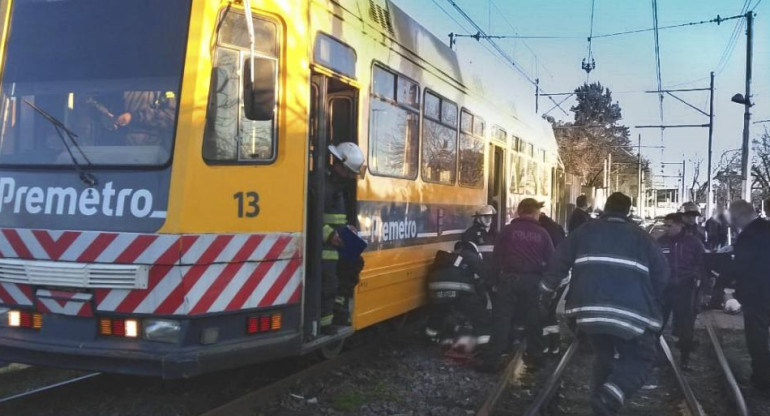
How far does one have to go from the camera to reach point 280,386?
5902 mm

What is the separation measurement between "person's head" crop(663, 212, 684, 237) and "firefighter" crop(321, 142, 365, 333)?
3890mm

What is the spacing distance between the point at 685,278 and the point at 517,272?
6.34ft

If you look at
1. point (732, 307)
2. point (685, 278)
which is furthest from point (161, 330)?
point (732, 307)

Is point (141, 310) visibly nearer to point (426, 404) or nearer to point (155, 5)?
point (155, 5)

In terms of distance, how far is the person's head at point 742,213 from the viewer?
A: 7.32 m

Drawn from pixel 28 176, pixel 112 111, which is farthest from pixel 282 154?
pixel 28 176

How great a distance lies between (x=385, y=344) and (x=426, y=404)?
2257 millimetres

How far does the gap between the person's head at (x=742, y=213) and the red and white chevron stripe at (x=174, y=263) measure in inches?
192

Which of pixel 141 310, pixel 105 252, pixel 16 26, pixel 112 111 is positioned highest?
pixel 16 26

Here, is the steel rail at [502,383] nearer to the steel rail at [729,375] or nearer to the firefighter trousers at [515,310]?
the firefighter trousers at [515,310]

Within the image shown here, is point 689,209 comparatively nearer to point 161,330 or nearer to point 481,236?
point 481,236

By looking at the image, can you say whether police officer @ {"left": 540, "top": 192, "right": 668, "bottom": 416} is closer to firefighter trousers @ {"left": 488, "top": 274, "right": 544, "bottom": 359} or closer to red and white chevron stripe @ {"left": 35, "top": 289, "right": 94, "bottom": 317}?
firefighter trousers @ {"left": 488, "top": 274, "right": 544, "bottom": 359}

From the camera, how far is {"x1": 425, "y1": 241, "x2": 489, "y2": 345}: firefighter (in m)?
7.85

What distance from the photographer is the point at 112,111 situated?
4.88m
